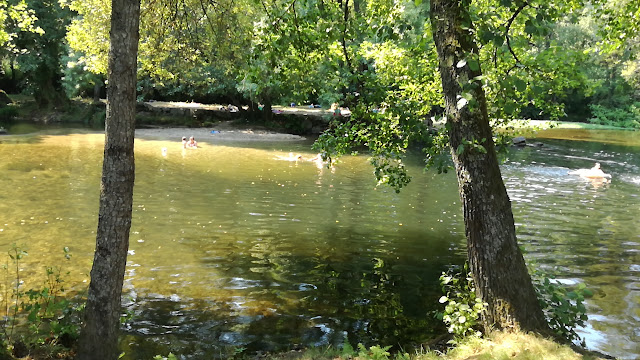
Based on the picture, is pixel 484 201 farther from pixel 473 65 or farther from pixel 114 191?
pixel 114 191

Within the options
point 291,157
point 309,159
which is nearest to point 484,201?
point 309,159

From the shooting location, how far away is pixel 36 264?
8625mm

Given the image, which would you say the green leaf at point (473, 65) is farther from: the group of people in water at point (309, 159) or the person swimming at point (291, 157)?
the person swimming at point (291, 157)

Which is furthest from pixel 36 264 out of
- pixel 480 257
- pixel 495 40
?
pixel 495 40

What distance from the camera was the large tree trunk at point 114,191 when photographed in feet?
13.2

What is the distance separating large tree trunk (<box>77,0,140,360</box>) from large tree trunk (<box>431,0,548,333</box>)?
2.65 metres

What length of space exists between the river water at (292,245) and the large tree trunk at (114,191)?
5.09 ft

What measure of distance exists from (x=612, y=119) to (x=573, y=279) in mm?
52860

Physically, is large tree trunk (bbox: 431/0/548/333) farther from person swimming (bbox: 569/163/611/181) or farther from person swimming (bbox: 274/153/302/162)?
person swimming (bbox: 274/153/302/162)

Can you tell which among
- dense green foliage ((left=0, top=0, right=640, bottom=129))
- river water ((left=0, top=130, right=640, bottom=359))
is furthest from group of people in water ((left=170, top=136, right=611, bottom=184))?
dense green foliage ((left=0, top=0, right=640, bottom=129))

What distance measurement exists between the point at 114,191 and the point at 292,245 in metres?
6.95

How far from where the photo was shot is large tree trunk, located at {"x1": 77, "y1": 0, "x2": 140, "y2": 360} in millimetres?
4012

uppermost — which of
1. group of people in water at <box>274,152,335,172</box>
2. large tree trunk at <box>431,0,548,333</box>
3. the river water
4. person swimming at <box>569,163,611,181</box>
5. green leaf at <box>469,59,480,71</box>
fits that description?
green leaf at <box>469,59,480,71</box>

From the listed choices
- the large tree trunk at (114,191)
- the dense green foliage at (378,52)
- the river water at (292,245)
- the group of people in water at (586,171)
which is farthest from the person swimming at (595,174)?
the large tree trunk at (114,191)
